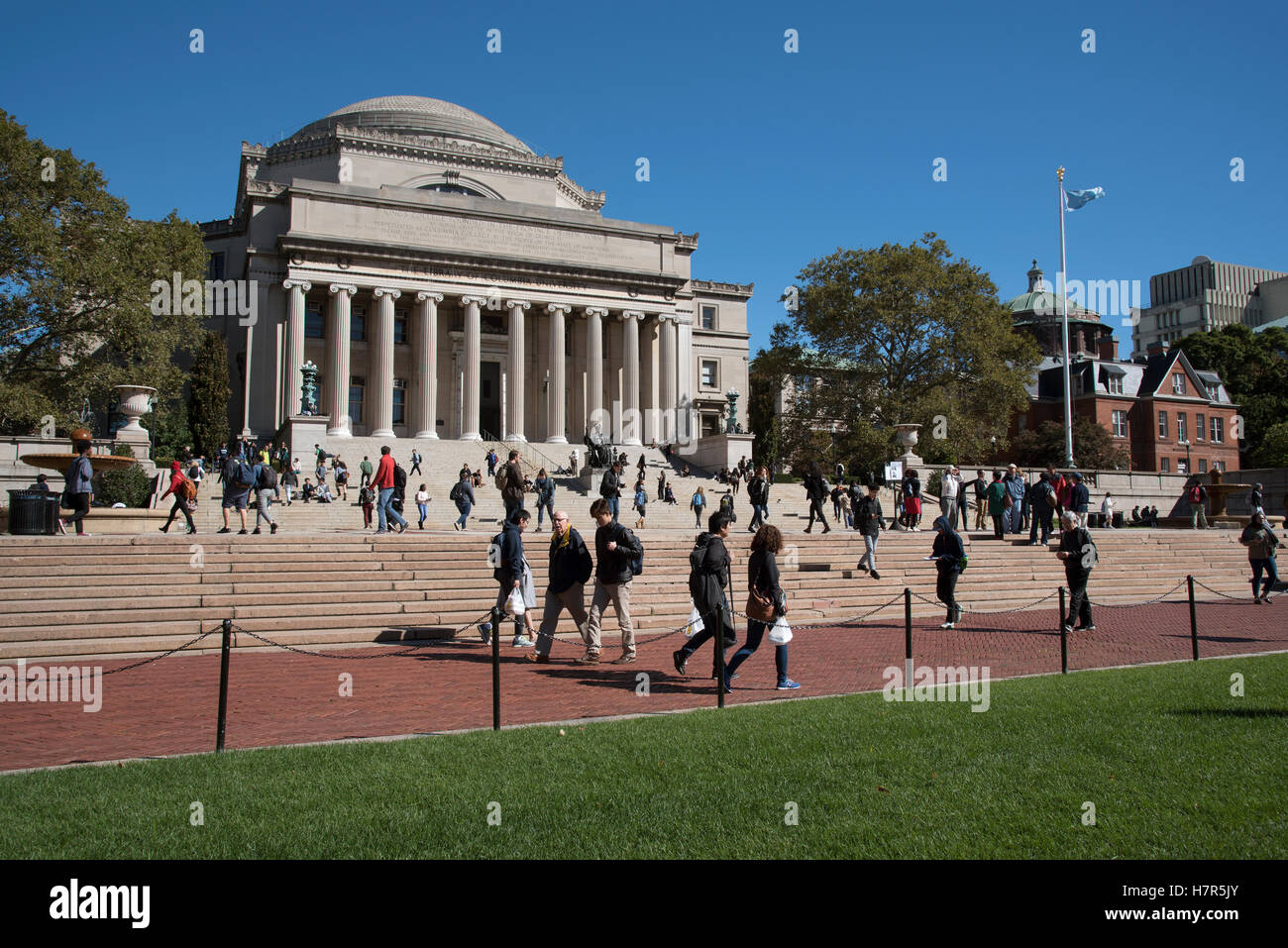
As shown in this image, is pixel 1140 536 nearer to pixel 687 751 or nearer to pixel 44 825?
pixel 687 751

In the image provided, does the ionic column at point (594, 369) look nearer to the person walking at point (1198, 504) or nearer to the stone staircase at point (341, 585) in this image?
the person walking at point (1198, 504)

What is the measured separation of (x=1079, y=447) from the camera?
66.7 metres

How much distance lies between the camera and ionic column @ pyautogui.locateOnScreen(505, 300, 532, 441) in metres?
54.8

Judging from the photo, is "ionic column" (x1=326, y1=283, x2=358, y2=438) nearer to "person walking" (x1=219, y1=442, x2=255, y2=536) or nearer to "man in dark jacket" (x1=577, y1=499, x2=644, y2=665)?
"person walking" (x1=219, y1=442, x2=255, y2=536)

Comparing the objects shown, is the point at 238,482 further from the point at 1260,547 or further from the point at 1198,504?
the point at 1198,504

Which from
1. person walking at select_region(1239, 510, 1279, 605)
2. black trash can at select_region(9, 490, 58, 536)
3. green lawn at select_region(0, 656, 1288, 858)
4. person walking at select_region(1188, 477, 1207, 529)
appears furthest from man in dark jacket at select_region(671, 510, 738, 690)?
person walking at select_region(1188, 477, 1207, 529)

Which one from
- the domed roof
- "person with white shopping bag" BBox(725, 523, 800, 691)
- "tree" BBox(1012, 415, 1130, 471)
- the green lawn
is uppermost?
the domed roof

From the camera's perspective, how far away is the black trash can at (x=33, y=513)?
60.5 ft

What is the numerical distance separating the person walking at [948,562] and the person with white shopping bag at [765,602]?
6062 mm

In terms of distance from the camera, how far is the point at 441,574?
18.3 metres

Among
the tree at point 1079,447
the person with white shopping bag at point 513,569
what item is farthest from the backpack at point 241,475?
the tree at point 1079,447

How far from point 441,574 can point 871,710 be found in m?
11.3

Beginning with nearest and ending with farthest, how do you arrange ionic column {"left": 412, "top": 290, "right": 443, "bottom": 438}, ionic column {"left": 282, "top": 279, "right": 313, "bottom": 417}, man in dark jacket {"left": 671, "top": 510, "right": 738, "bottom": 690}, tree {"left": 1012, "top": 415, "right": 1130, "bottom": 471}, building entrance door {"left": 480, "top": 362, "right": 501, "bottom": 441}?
man in dark jacket {"left": 671, "top": 510, "right": 738, "bottom": 690}
ionic column {"left": 282, "top": 279, "right": 313, "bottom": 417}
ionic column {"left": 412, "top": 290, "right": 443, "bottom": 438}
building entrance door {"left": 480, "top": 362, "right": 501, "bottom": 441}
tree {"left": 1012, "top": 415, "right": 1130, "bottom": 471}

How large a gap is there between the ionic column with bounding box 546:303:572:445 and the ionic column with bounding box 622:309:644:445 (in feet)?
13.2
